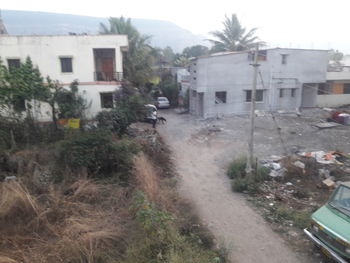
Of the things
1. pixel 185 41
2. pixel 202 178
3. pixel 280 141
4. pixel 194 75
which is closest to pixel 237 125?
pixel 280 141

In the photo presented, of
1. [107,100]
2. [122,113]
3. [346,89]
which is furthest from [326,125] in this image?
[107,100]

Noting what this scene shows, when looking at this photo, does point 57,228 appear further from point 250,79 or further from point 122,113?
point 250,79

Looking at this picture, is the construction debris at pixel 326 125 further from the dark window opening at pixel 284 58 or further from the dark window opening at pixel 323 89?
the dark window opening at pixel 323 89

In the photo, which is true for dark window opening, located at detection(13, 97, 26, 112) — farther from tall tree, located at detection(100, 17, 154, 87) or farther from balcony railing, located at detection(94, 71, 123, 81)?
tall tree, located at detection(100, 17, 154, 87)

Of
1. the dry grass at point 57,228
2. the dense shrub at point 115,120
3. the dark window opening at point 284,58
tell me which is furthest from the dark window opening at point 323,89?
the dry grass at point 57,228

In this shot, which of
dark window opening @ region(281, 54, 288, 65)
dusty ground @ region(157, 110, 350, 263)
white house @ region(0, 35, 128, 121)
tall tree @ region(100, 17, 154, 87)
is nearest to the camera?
dusty ground @ region(157, 110, 350, 263)

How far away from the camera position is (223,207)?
856 cm

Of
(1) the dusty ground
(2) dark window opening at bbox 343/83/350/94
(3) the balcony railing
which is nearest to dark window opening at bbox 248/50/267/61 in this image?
(1) the dusty ground

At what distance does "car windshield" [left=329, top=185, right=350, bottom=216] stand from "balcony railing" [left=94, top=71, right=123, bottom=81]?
15582mm

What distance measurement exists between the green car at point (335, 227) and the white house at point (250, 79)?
1682 centimetres

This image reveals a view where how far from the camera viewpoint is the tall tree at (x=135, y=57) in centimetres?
2420

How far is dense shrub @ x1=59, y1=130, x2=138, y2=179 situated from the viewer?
362 inches

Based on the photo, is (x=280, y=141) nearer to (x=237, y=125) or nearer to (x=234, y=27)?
(x=237, y=125)

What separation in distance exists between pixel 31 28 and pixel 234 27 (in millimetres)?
115817
